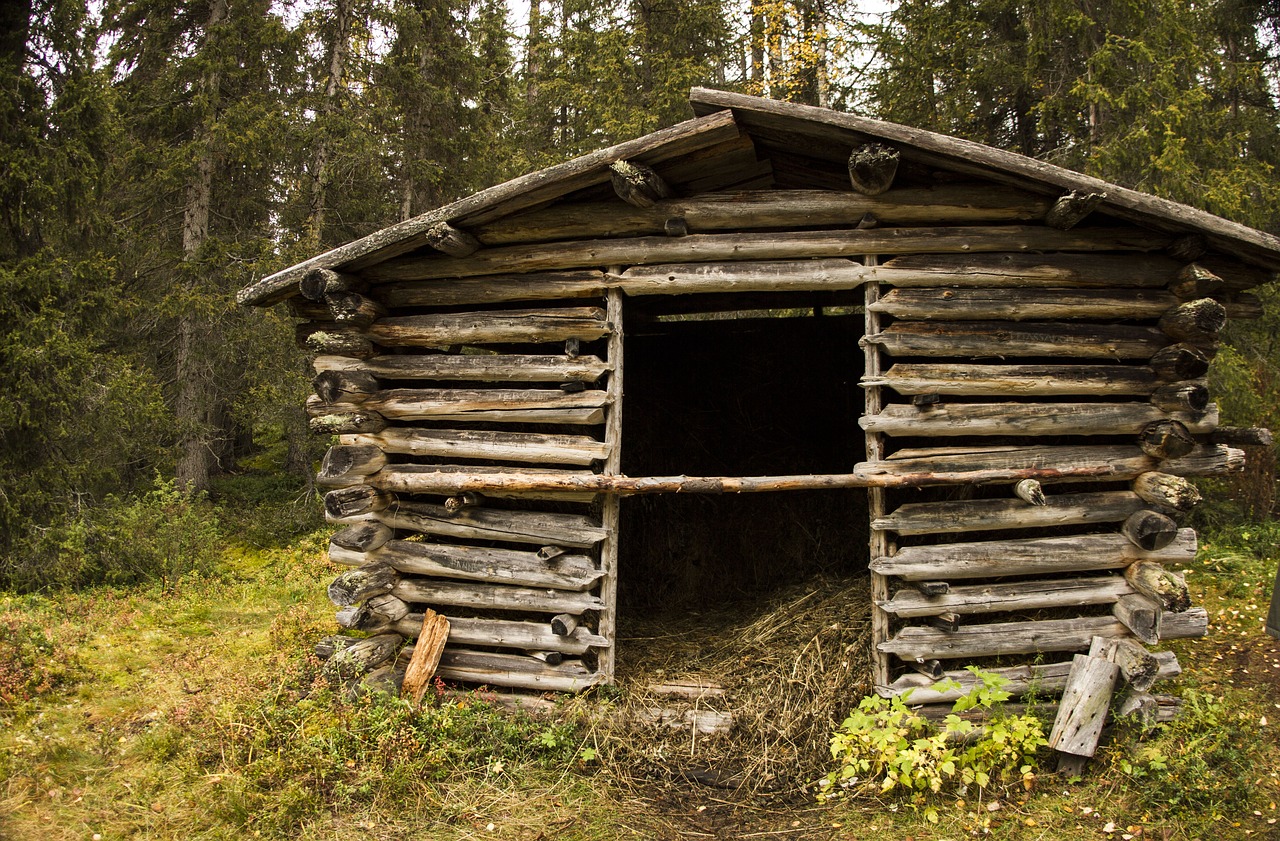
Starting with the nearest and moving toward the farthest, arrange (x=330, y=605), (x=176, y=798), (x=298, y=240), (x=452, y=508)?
(x=176, y=798)
(x=452, y=508)
(x=330, y=605)
(x=298, y=240)

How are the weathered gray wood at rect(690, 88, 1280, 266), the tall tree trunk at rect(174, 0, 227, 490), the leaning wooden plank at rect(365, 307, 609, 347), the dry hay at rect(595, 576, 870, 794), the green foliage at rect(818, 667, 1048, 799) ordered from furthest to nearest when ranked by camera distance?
1. the tall tree trunk at rect(174, 0, 227, 490)
2. the leaning wooden plank at rect(365, 307, 609, 347)
3. the dry hay at rect(595, 576, 870, 794)
4. the weathered gray wood at rect(690, 88, 1280, 266)
5. the green foliage at rect(818, 667, 1048, 799)

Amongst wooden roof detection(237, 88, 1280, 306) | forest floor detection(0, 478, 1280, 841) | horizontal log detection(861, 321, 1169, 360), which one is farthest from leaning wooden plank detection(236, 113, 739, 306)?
forest floor detection(0, 478, 1280, 841)

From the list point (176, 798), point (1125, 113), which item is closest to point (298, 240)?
point (176, 798)

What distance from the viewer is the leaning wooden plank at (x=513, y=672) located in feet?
19.5

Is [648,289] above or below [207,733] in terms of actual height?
above

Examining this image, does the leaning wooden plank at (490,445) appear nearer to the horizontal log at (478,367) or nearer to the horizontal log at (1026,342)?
the horizontal log at (478,367)

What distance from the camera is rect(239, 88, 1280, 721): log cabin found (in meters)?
5.49

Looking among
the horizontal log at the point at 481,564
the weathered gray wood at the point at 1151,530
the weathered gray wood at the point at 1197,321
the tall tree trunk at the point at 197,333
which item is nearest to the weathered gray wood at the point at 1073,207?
the weathered gray wood at the point at 1197,321

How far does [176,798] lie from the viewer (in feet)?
16.6

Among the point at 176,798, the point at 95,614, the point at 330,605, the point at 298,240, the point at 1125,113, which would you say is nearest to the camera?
the point at 176,798

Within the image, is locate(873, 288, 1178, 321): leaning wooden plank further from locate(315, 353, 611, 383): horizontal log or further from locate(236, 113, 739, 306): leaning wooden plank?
locate(315, 353, 611, 383): horizontal log

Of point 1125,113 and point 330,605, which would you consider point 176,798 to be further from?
point 1125,113

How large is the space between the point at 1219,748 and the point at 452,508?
5.49 m

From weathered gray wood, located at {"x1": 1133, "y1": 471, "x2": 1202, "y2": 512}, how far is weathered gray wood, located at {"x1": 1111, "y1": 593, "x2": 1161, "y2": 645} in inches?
27.2
